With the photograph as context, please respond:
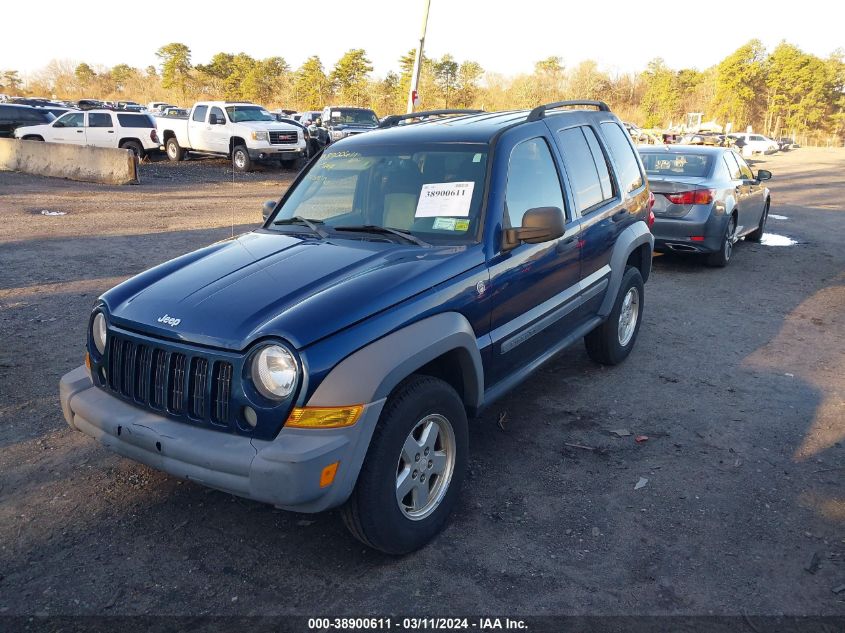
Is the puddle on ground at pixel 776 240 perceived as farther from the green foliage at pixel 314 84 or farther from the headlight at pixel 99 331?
the green foliage at pixel 314 84

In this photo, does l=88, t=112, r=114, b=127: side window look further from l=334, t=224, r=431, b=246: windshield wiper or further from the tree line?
the tree line

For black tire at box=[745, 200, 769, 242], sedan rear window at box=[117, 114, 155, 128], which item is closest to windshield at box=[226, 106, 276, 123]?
sedan rear window at box=[117, 114, 155, 128]

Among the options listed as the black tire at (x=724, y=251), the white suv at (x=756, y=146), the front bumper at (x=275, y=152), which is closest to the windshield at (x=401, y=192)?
the black tire at (x=724, y=251)

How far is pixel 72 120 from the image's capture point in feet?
73.8

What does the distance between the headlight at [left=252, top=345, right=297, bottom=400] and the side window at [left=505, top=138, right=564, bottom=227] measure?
5.57 ft

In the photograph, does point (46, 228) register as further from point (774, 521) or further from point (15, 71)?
point (15, 71)

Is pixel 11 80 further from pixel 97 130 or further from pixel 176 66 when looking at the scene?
pixel 97 130

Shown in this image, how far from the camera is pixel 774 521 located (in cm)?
362

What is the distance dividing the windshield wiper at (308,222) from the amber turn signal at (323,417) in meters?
1.47

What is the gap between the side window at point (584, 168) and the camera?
4.79 meters

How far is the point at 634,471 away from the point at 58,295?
6360 mm

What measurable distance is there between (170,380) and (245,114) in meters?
21.1

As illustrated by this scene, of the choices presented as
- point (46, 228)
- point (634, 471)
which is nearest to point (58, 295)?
point (46, 228)

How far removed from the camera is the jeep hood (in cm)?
297
